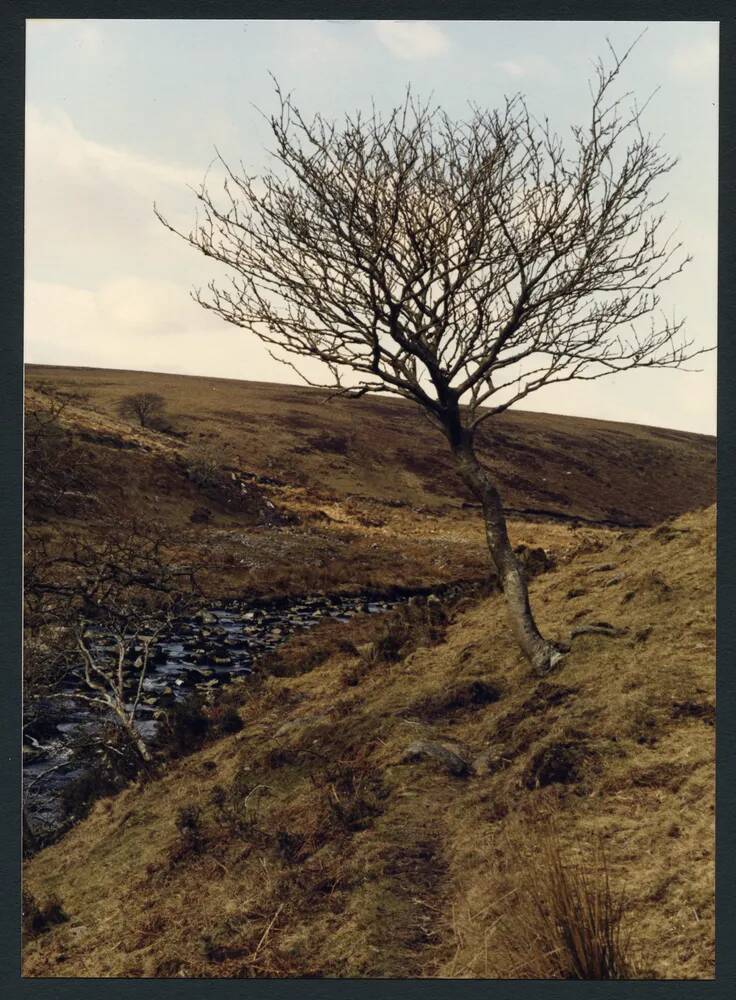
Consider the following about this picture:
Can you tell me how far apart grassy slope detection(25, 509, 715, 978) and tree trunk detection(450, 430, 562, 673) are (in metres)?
0.31

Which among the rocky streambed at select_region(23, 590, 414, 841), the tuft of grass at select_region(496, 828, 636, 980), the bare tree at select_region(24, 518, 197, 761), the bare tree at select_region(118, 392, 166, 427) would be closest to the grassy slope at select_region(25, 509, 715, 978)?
the tuft of grass at select_region(496, 828, 636, 980)

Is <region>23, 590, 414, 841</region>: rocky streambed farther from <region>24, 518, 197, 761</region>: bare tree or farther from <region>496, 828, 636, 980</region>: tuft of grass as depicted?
<region>496, 828, 636, 980</region>: tuft of grass

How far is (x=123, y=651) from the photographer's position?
477 inches

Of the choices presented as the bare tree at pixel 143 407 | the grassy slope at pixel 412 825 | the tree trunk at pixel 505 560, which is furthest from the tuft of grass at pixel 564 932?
the bare tree at pixel 143 407

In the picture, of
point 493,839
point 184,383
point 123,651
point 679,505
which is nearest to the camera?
point 493,839

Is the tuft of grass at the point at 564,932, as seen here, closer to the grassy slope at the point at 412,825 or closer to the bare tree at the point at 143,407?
the grassy slope at the point at 412,825

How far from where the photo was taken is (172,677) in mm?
14125

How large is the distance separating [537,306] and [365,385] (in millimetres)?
2384

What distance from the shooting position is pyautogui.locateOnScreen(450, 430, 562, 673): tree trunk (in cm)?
1098

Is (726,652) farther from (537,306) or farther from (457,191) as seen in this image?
(457,191)

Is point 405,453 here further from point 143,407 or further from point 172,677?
point 172,677

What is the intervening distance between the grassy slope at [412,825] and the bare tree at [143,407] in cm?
3279

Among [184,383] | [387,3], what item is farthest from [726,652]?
[184,383]

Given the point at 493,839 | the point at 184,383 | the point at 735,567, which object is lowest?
the point at 493,839
